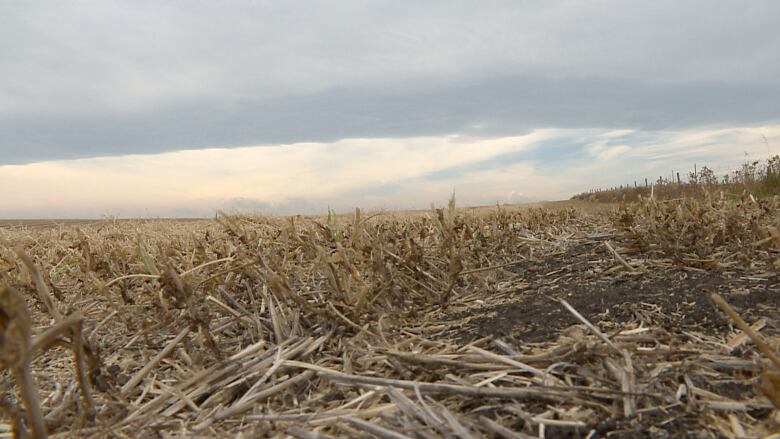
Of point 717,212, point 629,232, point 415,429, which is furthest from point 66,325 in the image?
point 717,212

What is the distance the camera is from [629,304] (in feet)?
7.14

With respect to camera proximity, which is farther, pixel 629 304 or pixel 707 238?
pixel 707 238

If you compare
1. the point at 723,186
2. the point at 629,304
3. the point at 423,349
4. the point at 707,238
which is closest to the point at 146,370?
the point at 423,349

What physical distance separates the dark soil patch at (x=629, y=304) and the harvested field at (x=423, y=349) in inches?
0.4

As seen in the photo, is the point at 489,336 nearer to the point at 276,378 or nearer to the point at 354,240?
the point at 276,378

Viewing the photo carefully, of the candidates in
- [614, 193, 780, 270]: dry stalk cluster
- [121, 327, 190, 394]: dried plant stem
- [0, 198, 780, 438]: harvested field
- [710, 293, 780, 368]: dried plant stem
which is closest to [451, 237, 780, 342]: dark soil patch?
[0, 198, 780, 438]: harvested field

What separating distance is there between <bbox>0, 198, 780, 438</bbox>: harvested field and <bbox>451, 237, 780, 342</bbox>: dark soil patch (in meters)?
0.01

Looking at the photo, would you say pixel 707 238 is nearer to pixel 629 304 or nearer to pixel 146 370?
pixel 629 304

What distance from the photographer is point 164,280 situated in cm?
207

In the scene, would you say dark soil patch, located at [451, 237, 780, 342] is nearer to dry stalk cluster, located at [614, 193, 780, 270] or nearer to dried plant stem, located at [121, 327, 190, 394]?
dry stalk cluster, located at [614, 193, 780, 270]

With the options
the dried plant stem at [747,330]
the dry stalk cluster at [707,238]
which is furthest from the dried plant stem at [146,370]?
the dry stalk cluster at [707,238]

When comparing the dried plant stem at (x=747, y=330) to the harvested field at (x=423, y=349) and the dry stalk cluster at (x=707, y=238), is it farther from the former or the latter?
the dry stalk cluster at (x=707, y=238)

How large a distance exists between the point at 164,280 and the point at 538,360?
1346 mm

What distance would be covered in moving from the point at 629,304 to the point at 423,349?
0.83 metres
